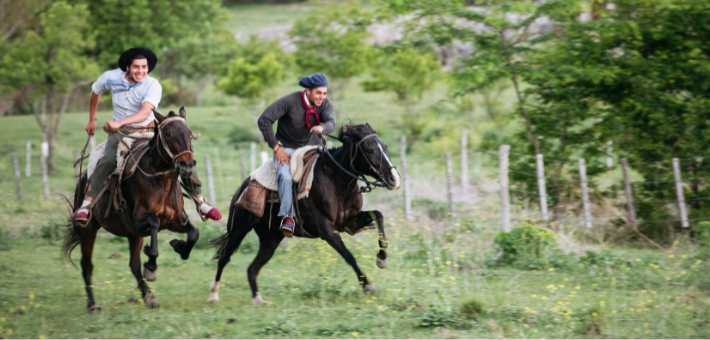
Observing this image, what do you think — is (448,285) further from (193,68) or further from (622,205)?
(193,68)

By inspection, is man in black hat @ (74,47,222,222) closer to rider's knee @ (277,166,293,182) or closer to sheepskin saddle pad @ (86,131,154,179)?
sheepskin saddle pad @ (86,131,154,179)

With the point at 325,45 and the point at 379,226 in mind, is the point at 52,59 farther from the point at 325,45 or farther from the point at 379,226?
the point at 379,226

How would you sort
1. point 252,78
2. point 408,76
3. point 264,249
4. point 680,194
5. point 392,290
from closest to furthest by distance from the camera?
1. point 392,290
2. point 264,249
3. point 680,194
4. point 252,78
5. point 408,76

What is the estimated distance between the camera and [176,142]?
20.2 feet

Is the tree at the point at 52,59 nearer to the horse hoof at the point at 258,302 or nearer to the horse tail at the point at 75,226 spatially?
the horse tail at the point at 75,226

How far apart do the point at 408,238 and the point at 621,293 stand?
10.7 ft

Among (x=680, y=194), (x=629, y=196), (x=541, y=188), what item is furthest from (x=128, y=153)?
(x=680, y=194)

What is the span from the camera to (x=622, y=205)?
11.9 meters

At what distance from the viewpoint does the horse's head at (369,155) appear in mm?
6289

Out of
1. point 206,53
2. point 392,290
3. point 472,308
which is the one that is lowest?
point 472,308

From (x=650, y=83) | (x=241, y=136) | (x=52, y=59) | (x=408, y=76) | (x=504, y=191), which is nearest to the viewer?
(x=504, y=191)

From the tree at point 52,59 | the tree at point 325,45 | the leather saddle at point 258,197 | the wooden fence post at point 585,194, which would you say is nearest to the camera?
the leather saddle at point 258,197

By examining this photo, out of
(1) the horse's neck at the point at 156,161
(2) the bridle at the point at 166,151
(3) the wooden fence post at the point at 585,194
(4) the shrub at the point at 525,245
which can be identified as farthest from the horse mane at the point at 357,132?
(3) the wooden fence post at the point at 585,194

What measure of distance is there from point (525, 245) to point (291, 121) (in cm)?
416
